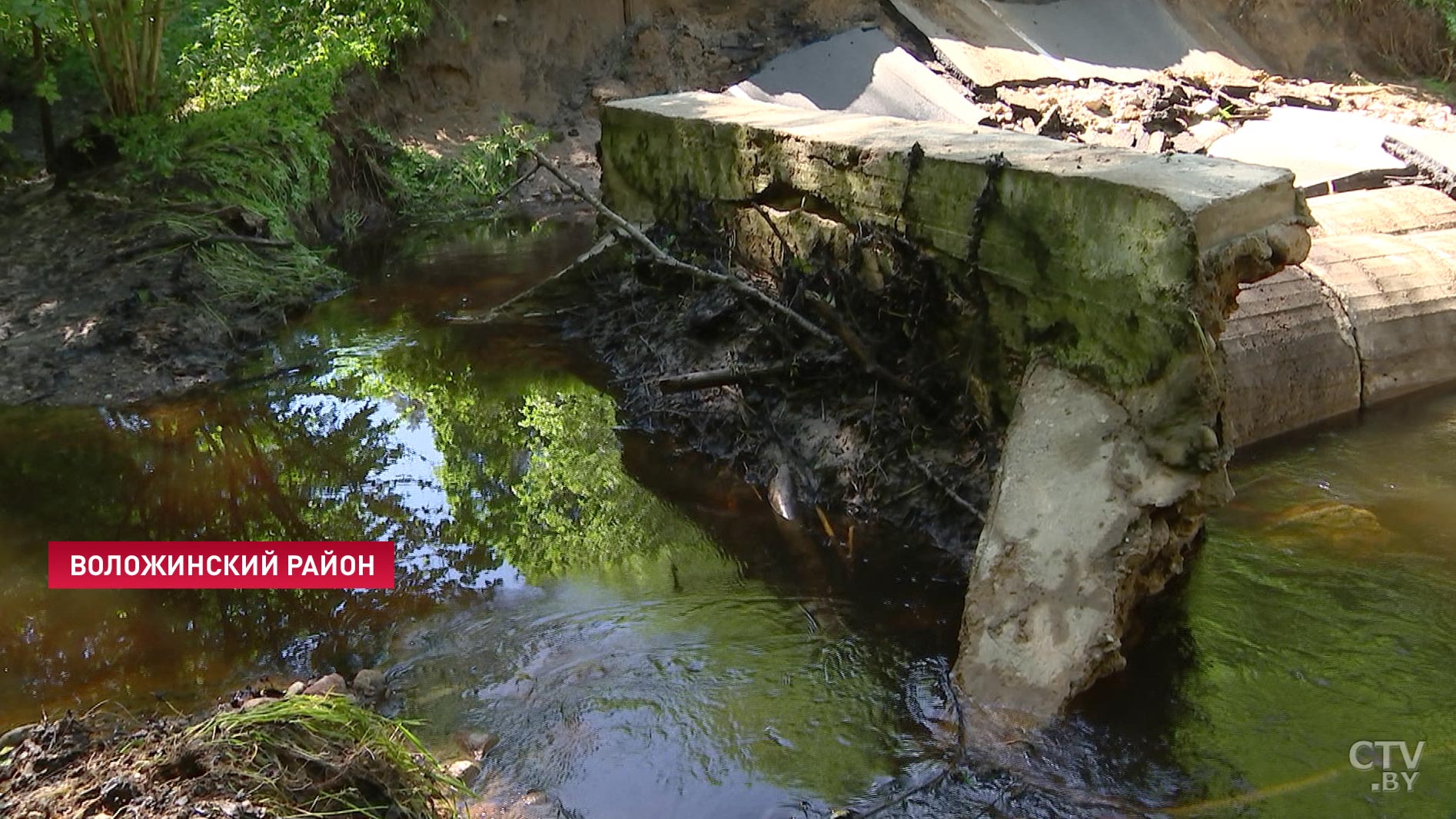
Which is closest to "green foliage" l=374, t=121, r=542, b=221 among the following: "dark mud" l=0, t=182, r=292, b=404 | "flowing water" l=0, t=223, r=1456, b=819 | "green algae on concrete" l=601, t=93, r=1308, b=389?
"dark mud" l=0, t=182, r=292, b=404

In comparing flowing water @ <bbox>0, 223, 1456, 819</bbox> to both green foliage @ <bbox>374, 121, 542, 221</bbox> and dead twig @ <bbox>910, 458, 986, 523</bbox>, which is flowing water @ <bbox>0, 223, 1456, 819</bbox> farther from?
green foliage @ <bbox>374, 121, 542, 221</bbox>

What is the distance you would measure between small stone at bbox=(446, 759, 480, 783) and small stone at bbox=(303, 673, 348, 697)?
422 mm

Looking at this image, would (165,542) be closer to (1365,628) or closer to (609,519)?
(609,519)

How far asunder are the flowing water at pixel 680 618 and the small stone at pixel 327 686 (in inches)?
7.7

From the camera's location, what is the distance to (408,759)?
295 cm

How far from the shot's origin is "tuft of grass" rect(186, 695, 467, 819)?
2.70 metres

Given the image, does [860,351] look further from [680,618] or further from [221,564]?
[221,564]

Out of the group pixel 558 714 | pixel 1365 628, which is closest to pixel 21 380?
pixel 558 714

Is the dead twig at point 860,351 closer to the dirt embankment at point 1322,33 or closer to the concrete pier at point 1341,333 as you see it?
the concrete pier at point 1341,333

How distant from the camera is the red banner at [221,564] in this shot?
4.31 meters

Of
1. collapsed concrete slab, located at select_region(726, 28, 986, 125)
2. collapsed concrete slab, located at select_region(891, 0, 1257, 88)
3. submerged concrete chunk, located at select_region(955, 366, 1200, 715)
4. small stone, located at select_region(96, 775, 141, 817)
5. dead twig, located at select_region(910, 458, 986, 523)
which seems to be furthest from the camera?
collapsed concrete slab, located at select_region(891, 0, 1257, 88)

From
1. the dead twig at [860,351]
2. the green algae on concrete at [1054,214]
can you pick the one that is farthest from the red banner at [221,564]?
the green algae on concrete at [1054,214]

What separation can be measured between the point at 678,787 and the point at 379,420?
3247 mm

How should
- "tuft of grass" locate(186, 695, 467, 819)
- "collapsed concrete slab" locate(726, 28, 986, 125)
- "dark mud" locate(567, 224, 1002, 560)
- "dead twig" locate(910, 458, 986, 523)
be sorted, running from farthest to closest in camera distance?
"collapsed concrete slab" locate(726, 28, 986, 125) → "dark mud" locate(567, 224, 1002, 560) → "dead twig" locate(910, 458, 986, 523) → "tuft of grass" locate(186, 695, 467, 819)
